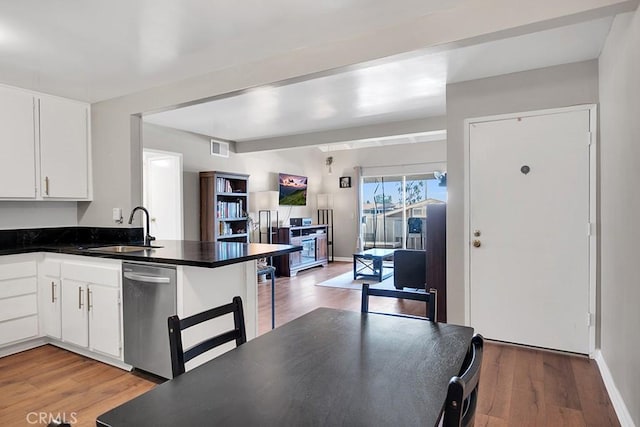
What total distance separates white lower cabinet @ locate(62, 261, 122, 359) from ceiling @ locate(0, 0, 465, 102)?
154cm

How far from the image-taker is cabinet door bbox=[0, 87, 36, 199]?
3.15 m

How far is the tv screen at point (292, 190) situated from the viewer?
25.1 feet

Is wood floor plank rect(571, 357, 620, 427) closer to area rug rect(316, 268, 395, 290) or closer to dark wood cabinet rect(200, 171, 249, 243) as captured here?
area rug rect(316, 268, 395, 290)

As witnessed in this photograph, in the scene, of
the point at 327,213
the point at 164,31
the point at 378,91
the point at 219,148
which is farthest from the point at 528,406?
the point at 327,213

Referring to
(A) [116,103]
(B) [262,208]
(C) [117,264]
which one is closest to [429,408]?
(C) [117,264]

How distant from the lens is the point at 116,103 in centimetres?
363

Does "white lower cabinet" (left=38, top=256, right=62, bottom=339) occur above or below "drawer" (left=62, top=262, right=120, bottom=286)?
below

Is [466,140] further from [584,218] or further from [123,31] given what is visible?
[123,31]

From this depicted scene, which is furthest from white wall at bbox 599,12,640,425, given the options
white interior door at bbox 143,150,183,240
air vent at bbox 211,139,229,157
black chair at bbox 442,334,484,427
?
air vent at bbox 211,139,229,157

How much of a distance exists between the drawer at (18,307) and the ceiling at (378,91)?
7.84ft

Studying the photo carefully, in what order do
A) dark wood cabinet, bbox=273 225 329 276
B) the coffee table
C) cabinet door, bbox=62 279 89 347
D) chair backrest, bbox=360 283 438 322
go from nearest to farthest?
chair backrest, bbox=360 283 438 322
cabinet door, bbox=62 279 89 347
the coffee table
dark wood cabinet, bbox=273 225 329 276

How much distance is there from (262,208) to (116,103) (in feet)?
11.1

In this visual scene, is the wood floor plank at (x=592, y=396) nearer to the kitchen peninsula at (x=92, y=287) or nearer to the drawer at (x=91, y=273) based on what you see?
the kitchen peninsula at (x=92, y=287)

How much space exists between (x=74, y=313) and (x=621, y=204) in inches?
155
